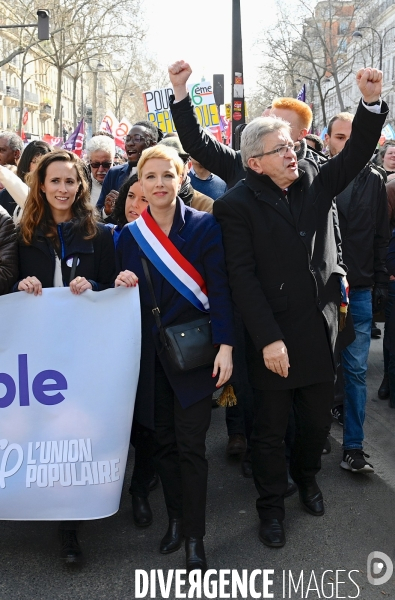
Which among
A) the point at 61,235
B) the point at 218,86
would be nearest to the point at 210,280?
the point at 61,235

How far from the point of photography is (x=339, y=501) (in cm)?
422

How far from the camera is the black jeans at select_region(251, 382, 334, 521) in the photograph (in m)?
3.82

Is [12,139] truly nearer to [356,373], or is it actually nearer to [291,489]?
[356,373]

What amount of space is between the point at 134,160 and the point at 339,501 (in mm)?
3496

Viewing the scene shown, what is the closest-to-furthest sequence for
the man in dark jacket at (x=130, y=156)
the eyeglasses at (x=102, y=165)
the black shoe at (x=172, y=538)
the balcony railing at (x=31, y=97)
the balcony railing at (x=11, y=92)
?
the black shoe at (x=172, y=538)
the man in dark jacket at (x=130, y=156)
the eyeglasses at (x=102, y=165)
the balcony railing at (x=11, y=92)
the balcony railing at (x=31, y=97)

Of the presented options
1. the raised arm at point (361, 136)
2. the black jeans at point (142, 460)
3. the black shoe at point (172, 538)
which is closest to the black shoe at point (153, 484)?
Answer: the black jeans at point (142, 460)

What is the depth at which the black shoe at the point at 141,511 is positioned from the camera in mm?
3967

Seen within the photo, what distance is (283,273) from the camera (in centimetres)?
367

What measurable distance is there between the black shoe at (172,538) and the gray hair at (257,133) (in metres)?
1.85

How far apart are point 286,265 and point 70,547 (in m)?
1.71

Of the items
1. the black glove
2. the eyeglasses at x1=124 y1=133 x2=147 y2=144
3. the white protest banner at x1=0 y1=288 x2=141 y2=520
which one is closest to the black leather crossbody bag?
the white protest banner at x1=0 y1=288 x2=141 y2=520

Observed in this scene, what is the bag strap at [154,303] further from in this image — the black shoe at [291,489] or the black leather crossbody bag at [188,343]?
the black shoe at [291,489]

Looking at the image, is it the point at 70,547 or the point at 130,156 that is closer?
the point at 70,547

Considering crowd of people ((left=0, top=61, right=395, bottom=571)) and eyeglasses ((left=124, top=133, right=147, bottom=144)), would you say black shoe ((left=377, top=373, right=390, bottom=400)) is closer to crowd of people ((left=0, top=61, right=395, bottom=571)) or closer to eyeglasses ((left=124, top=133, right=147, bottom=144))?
crowd of people ((left=0, top=61, right=395, bottom=571))
